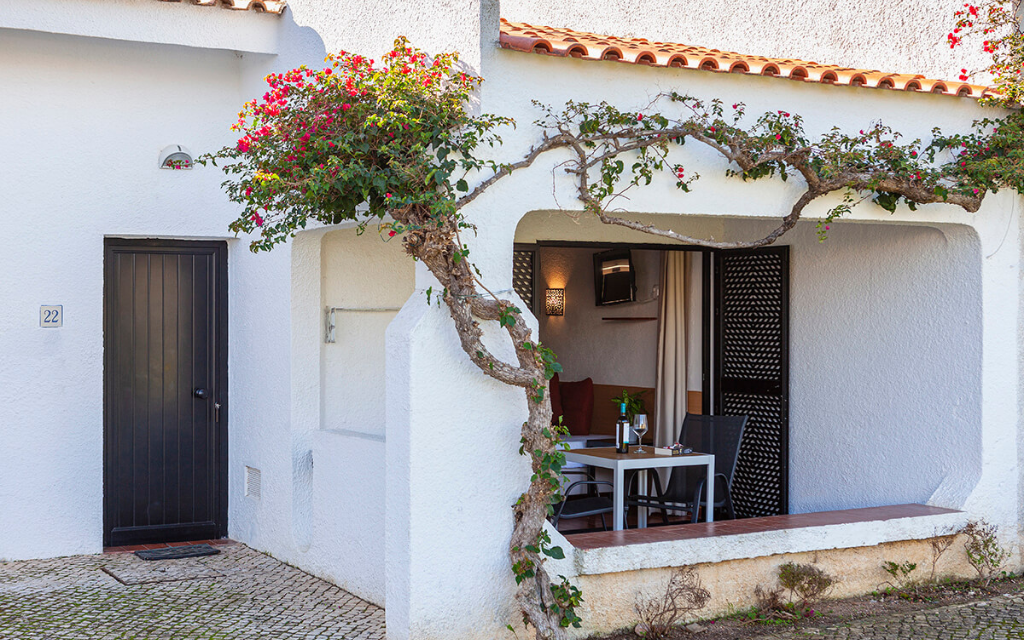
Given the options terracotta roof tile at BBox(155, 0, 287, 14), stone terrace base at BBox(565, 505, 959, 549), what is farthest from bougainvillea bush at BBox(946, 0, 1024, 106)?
terracotta roof tile at BBox(155, 0, 287, 14)

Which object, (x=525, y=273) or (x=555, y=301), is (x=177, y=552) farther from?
(x=555, y=301)

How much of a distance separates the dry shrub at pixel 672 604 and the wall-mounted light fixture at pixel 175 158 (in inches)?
177

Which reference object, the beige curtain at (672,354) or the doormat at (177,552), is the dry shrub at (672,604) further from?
the doormat at (177,552)

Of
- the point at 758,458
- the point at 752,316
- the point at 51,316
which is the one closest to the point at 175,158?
the point at 51,316

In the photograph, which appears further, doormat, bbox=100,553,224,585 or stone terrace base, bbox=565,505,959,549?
doormat, bbox=100,553,224,585

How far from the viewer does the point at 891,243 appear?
7328 mm

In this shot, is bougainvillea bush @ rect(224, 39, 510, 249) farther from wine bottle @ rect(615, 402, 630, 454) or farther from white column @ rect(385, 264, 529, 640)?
wine bottle @ rect(615, 402, 630, 454)

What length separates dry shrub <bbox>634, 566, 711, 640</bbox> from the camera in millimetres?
5691

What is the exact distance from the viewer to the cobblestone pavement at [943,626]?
5.77 metres

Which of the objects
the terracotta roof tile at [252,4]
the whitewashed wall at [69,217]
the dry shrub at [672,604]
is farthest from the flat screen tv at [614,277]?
the dry shrub at [672,604]

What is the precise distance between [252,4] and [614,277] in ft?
14.1

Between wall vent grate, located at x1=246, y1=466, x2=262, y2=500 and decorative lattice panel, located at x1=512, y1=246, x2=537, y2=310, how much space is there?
232 cm

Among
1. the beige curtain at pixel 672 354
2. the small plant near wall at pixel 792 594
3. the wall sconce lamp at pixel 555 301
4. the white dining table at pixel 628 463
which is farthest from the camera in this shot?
the wall sconce lamp at pixel 555 301

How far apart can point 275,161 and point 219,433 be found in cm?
340
